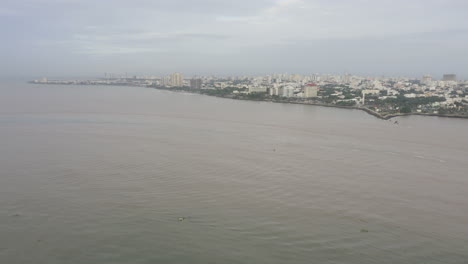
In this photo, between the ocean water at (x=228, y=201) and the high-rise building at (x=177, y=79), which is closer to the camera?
the ocean water at (x=228, y=201)

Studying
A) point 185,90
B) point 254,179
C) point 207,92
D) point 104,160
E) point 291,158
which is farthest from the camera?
point 185,90

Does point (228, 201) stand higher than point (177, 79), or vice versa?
point (177, 79)

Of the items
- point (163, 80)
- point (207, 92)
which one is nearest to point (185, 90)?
point (207, 92)

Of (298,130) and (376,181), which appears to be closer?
(376,181)

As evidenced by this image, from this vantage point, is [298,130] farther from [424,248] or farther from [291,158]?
[424,248]

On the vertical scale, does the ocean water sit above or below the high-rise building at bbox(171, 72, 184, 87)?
below

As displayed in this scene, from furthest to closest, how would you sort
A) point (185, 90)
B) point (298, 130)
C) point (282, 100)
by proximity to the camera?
1. point (185, 90)
2. point (282, 100)
3. point (298, 130)

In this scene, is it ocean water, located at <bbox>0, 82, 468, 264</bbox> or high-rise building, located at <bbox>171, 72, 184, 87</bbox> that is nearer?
ocean water, located at <bbox>0, 82, 468, 264</bbox>

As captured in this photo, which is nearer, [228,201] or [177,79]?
[228,201]
